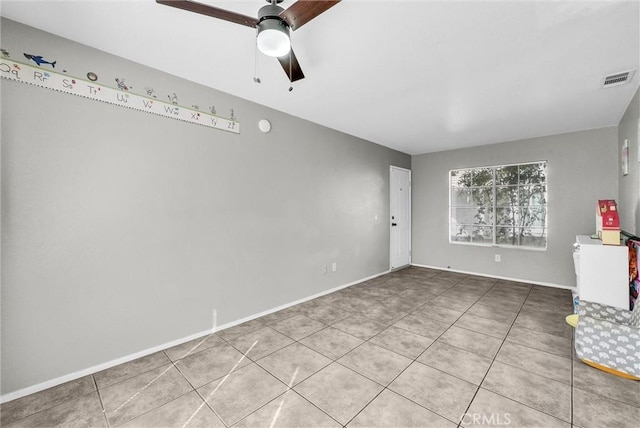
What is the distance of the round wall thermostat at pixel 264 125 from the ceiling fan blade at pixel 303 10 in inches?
70.5

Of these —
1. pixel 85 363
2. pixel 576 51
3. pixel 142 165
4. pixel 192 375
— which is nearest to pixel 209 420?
pixel 192 375

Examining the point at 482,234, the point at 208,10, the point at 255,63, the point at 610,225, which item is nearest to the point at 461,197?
the point at 482,234

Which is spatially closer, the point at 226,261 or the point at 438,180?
the point at 226,261

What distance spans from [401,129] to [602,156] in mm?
3053

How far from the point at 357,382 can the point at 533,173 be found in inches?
188

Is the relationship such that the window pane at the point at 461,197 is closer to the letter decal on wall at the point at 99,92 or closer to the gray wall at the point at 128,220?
the gray wall at the point at 128,220

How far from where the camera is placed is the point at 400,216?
5.76 meters

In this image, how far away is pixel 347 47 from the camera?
6.89 ft

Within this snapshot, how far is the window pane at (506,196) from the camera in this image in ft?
15.7

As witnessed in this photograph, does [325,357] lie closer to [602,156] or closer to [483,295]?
[483,295]

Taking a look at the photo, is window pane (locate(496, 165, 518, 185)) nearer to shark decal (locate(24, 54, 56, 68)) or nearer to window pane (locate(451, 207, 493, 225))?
window pane (locate(451, 207, 493, 225))

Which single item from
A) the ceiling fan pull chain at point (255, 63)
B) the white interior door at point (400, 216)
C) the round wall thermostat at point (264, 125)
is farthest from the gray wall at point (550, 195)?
the ceiling fan pull chain at point (255, 63)

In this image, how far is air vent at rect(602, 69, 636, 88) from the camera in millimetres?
2441

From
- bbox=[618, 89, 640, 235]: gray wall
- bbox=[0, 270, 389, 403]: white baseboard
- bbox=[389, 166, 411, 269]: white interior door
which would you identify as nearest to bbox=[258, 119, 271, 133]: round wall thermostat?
bbox=[0, 270, 389, 403]: white baseboard
